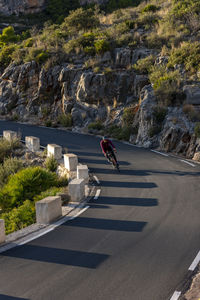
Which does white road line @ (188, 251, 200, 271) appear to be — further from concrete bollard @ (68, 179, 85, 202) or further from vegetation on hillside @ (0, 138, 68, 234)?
vegetation on hillside @ (0, 138, 68, 234)

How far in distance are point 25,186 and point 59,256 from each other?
696 centimetres

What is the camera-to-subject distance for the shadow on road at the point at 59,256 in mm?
7008

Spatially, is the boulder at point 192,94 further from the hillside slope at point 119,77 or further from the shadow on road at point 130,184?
the shadow on road at point 130,184

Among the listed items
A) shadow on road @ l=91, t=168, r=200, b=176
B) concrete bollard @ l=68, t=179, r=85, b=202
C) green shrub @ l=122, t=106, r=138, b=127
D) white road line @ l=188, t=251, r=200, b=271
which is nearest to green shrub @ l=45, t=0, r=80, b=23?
green shrub @ l=122, t=106, r=138, b=127

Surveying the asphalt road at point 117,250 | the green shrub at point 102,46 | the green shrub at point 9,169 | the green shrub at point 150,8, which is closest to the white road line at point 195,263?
the asphalt road at point 117,250

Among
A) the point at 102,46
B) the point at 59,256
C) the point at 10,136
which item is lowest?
the point at 10,136

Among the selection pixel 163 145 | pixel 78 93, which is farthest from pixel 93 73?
pixel 163 145

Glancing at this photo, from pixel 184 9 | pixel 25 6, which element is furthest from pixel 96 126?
pixel 25 6

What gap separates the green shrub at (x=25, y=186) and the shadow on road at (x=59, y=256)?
5659 mm

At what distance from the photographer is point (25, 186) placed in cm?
1396

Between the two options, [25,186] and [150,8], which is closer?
[25,186]

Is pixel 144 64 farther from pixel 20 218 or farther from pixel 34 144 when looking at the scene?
pixel 20 218

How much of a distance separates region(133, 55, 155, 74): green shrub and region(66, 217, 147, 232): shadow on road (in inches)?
800

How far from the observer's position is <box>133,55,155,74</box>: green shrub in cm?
2803
